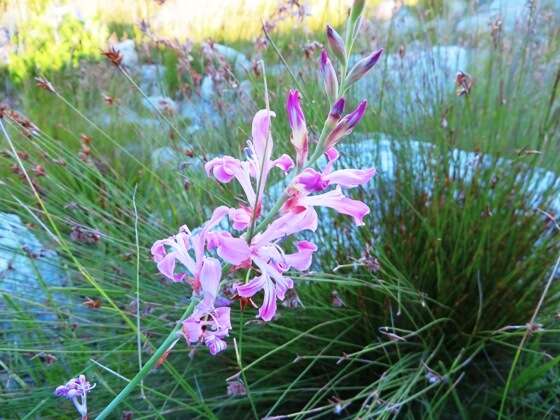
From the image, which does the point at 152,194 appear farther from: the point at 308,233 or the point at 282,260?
the point at 282,260

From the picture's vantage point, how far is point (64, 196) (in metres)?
2.10

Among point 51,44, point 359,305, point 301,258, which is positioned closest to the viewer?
point 301,258

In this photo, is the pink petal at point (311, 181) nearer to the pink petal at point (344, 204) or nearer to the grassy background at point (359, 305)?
the pink petal at point (344, 204)

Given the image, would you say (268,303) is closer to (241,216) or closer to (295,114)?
(241,216)

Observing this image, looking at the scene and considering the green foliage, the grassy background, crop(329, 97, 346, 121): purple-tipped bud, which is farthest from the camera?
the green foliage

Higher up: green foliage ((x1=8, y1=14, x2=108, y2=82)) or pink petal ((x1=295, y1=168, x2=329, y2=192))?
pink petal ((x1=295, y1=168, x2=329, y2=192))

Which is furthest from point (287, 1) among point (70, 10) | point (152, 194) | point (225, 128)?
point (70, 10)

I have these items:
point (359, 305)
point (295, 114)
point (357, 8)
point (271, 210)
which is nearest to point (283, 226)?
point (271, 210)

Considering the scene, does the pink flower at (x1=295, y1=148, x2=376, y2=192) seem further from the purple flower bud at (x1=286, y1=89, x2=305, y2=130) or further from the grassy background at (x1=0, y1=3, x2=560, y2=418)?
the grassy background at (x1=0, y1=3, x2=560, y2=418)

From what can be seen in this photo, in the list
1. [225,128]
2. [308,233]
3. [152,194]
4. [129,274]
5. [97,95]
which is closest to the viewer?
[129,274]

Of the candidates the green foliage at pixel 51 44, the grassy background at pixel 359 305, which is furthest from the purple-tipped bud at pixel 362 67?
the green foliage at pixel 51 44

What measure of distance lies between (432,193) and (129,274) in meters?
0.83

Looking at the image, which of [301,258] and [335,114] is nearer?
[335,114]

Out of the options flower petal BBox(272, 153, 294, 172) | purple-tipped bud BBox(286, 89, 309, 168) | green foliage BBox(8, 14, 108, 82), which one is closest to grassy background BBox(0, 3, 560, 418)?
flower petal BBox(272, 153, 294, 172)
